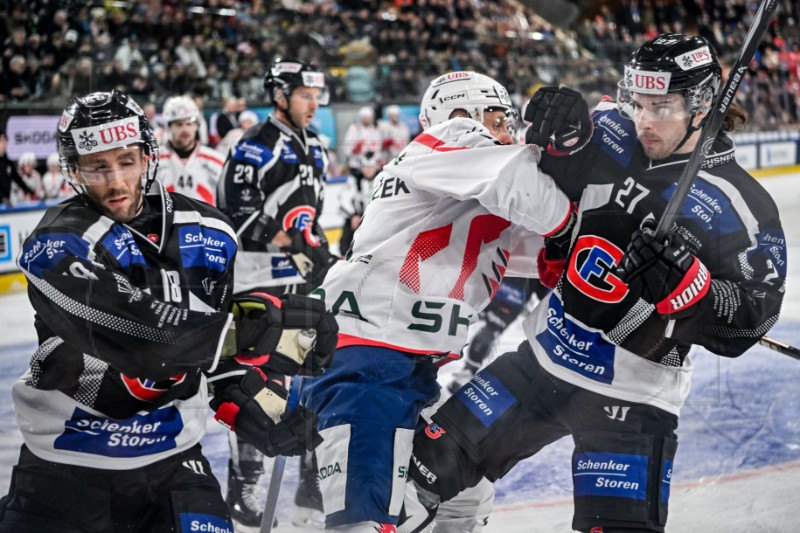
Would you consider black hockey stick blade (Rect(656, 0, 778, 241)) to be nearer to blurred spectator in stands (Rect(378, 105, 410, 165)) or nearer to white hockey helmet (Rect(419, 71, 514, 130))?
white hockey helmet (Rect(419, 71, 514, 130))

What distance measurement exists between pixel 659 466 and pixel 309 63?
2.30 meters

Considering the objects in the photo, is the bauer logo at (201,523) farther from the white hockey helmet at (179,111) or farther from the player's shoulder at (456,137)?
the white hockey helmet at (179,111)

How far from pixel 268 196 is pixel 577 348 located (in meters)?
1.78

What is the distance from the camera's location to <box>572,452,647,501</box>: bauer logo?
1803 mm

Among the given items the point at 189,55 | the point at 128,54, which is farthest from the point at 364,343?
the point at 189,55

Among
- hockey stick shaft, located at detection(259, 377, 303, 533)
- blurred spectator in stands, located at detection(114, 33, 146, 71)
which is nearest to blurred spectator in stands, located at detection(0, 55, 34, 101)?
blurred spectator in stands, located at detection(114, 33, 146, 71)

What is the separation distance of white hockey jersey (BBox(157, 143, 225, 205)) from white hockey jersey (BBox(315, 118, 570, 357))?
5.33 feet

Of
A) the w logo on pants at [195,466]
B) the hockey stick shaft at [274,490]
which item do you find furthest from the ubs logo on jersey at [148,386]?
the hockey stick shaft at [274,490]

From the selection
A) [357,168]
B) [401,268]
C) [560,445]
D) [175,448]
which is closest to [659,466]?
[560,445]

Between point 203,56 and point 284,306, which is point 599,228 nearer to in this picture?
point 284,306

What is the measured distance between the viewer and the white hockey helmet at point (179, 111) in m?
4.02

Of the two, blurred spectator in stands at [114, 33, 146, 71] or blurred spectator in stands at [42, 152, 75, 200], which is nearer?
blurred spectator in stands at [42, 152, 75, 200]

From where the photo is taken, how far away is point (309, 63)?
3590 mm

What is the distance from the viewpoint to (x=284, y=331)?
1651 mm
